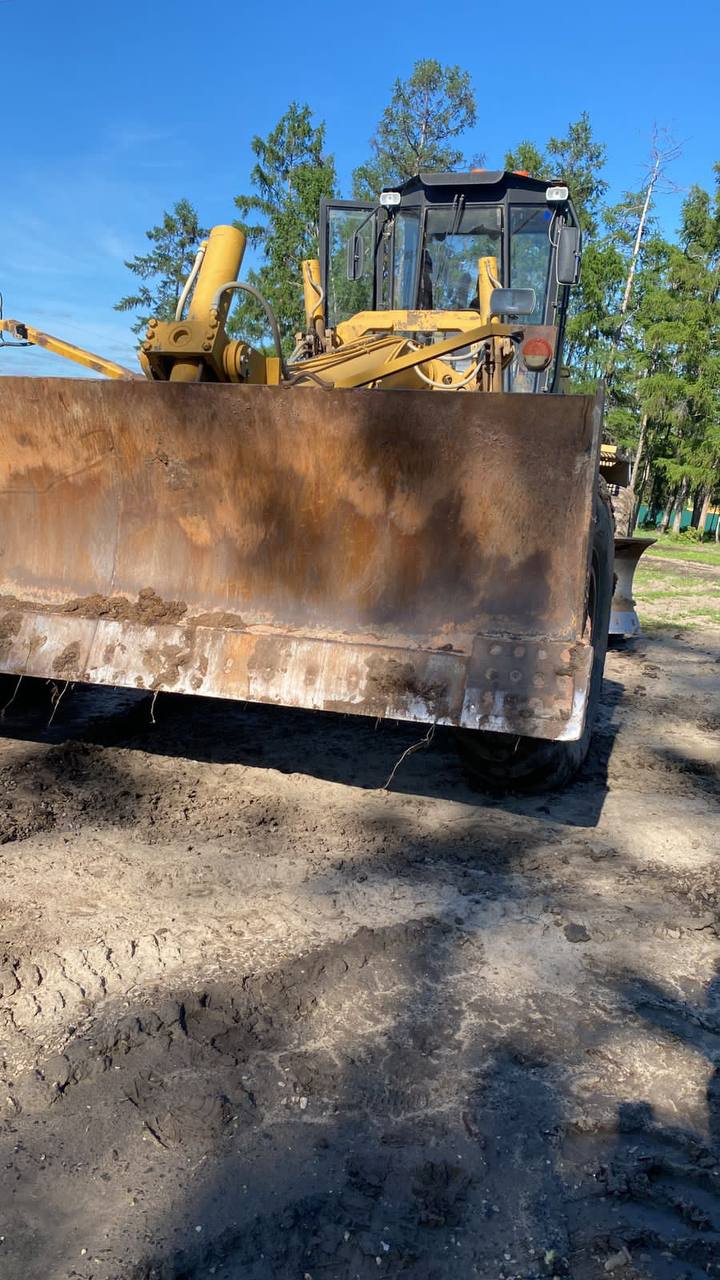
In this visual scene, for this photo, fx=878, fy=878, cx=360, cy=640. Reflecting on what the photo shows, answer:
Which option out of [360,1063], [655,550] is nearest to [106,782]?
[360,1063]

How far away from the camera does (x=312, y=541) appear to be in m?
3.36

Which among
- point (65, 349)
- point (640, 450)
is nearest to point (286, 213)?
point (640, 450)

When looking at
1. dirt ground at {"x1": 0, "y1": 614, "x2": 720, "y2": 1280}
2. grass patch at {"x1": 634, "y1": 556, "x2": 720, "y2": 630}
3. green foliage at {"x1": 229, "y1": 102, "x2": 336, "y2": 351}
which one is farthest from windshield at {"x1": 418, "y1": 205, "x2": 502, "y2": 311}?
green foliage at {"x1": 229, "y1": 102, "x2": 336, "y2": 351}

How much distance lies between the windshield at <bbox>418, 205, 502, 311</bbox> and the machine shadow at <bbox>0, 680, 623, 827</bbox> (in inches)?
115

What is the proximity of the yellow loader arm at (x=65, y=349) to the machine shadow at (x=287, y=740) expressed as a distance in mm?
1494

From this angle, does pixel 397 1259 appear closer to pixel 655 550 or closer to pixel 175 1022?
pixel 175 1022

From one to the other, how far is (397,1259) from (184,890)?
142 centimetres

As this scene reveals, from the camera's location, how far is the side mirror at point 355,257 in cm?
577

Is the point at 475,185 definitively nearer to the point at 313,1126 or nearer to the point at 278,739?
the point at 278,739

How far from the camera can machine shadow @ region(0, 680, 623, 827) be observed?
3.78m

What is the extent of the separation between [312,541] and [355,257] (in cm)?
323

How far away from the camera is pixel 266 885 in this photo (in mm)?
2852

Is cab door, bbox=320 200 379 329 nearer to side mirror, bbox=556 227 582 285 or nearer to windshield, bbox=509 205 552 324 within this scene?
windshield, bbox=509 205 552 324

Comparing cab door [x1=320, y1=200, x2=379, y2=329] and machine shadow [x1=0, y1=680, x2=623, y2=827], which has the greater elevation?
cab door [x1=320, y1=200, x2=379, y2=329]
